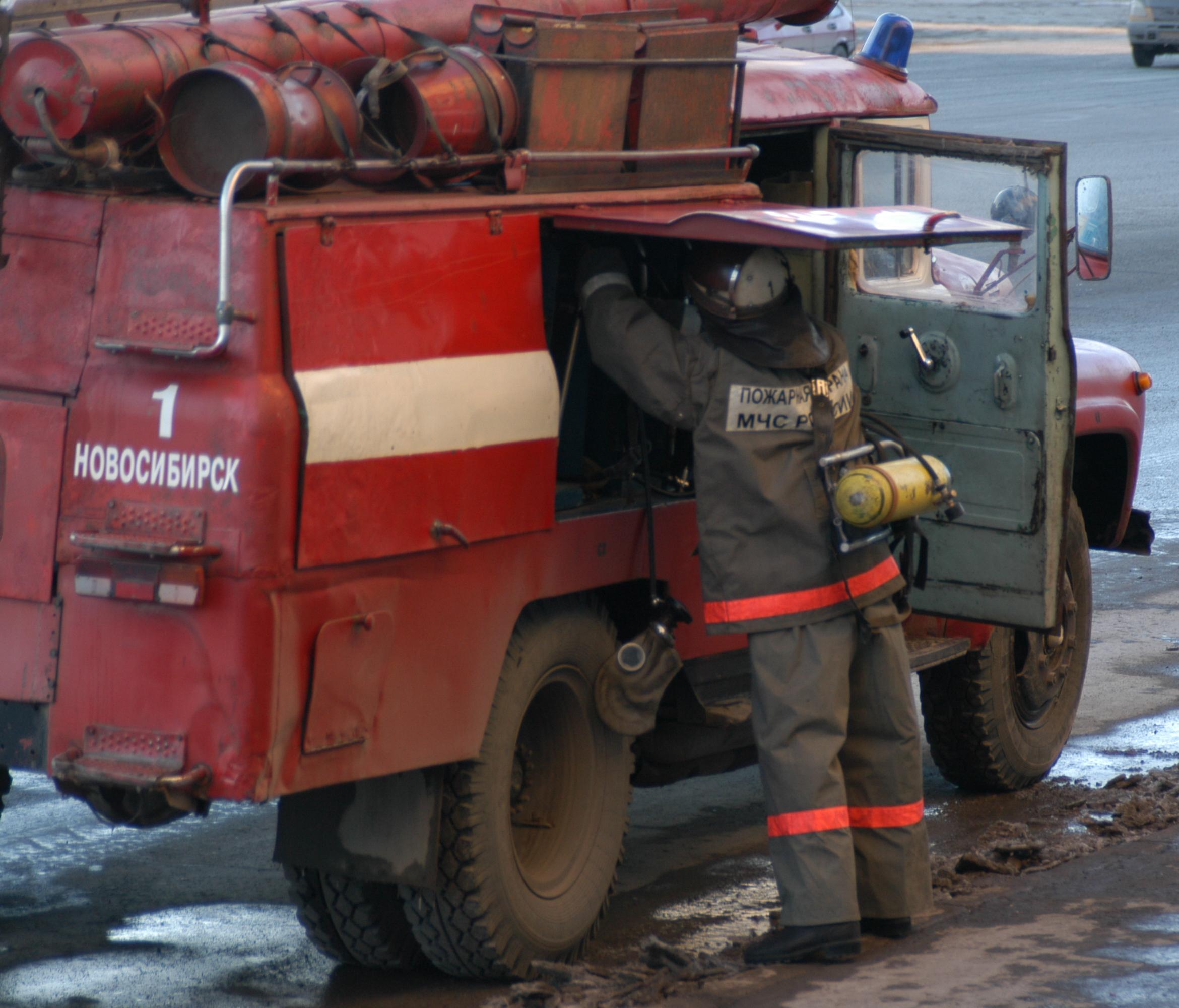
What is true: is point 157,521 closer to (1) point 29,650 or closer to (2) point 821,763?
(1) point 29,650

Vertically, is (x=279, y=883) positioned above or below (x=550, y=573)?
below

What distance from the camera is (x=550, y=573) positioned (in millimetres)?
4867

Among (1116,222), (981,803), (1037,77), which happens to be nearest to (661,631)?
(981,803)

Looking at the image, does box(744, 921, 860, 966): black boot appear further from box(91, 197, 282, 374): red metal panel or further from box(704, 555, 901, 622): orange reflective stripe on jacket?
box(91, 197, 282, 374): red metal panel

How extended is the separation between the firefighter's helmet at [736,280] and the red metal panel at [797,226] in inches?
3.7

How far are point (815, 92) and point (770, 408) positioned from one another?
186cm

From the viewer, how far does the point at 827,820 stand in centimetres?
492

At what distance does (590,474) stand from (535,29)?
4.26 ft

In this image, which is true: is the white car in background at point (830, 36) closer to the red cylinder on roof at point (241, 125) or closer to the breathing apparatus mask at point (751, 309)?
the breathing apparatus mask at point (751, 309)

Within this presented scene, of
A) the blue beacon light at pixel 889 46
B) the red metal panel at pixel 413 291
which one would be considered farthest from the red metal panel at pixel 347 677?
the blue beacon light at pixel 889 46

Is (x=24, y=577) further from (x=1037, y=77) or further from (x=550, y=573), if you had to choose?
(x=1037, y=77)

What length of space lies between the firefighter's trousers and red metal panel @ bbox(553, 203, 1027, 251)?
98 cm

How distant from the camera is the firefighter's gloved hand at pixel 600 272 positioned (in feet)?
16.0

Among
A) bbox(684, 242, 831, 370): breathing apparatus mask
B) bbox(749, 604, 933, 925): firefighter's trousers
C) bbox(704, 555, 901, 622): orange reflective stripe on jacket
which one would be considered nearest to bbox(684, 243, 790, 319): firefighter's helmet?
bbox(684, 242, 831, 370): breathing apparatus mask
